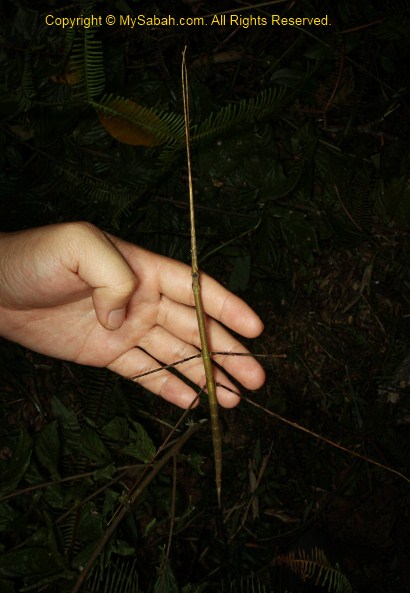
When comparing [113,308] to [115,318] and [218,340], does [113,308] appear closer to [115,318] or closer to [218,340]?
[115,318]

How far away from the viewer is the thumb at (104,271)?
2.09m

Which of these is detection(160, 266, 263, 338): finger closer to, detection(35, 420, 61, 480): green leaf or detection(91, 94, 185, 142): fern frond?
detection(91, 94, 185, 142): fern frond

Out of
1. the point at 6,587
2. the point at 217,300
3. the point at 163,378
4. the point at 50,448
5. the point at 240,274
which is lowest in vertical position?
the point at 6,587

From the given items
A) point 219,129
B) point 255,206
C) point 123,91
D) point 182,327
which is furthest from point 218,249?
point 123,91

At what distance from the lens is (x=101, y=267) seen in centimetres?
209

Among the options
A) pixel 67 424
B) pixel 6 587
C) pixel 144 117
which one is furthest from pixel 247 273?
pixel 6 587

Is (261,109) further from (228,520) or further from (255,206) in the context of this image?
(228,520)

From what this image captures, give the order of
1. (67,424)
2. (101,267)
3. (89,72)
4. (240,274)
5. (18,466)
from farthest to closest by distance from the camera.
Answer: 1. (240,274)
2. (67,424)
3. (18,466)
4. (89,72)
5. (101,267)

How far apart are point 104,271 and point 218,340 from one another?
3.20 feet

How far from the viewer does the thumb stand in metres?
2.09

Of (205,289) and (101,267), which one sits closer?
(101,267)

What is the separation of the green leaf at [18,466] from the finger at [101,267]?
1246 mm

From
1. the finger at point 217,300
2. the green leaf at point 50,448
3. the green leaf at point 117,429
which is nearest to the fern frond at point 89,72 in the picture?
the finger at point 217,300

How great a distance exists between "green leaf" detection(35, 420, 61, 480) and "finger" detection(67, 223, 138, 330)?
115cm
